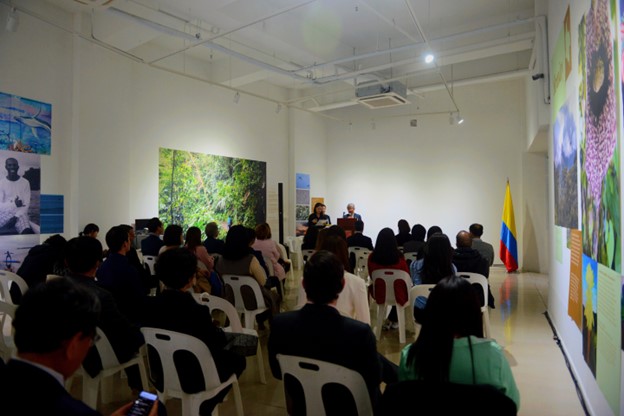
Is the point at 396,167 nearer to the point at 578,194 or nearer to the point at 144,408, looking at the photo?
the point at 578,194

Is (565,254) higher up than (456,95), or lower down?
lower down

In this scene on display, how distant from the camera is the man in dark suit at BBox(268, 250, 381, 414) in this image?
1.85 metres

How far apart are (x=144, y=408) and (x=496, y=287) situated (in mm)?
7467

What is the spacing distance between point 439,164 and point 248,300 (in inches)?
319

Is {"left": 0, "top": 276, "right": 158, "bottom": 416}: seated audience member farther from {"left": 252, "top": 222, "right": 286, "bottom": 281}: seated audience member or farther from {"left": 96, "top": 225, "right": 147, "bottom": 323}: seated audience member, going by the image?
{"left": 252, "top": 222, "right": 286, "bottom": 281}: seated audience member

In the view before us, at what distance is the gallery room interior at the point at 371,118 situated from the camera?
Answer: 10.3 ft

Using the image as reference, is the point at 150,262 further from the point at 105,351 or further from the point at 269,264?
the point at 105,351

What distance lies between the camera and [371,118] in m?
11.9

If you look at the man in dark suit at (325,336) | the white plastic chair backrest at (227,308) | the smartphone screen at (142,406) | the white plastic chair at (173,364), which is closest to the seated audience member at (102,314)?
the white plastic chair at (173,364)

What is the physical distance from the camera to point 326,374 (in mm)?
1851

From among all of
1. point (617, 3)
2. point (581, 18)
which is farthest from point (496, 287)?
point (617, 3)

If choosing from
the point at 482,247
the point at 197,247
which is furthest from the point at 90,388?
the point at 482,247

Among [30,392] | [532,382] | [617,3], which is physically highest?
[617,3]

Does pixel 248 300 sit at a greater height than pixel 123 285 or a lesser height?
lesser
